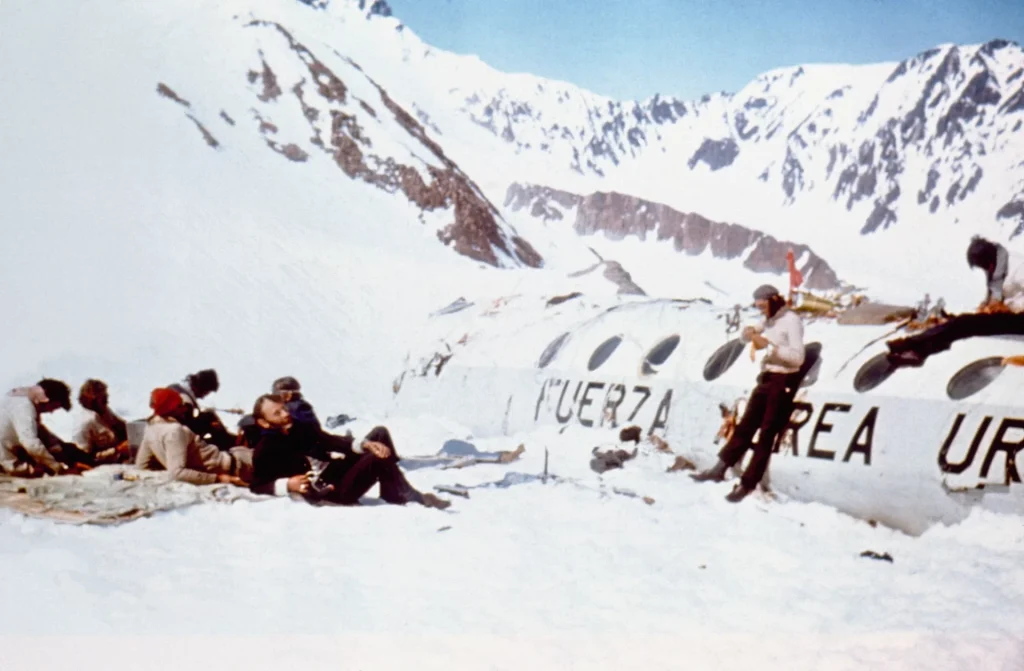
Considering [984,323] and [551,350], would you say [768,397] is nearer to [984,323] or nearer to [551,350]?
[984,323]

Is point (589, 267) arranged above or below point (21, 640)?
above

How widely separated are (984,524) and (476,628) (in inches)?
88.8

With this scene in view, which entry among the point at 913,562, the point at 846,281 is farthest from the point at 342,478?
the point at 846,281

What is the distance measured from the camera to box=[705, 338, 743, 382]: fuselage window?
15.5 feet

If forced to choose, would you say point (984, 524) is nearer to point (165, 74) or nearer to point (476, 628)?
point (476, 628)

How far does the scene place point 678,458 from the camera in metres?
4.79

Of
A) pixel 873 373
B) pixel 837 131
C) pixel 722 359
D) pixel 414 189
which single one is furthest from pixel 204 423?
pixel 414 189

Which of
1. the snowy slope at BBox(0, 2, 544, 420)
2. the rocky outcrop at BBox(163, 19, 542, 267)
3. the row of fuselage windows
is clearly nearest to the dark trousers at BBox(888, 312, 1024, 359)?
the row of fuselage windows

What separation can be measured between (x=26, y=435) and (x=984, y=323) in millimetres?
4549

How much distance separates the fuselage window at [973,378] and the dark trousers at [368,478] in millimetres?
2558

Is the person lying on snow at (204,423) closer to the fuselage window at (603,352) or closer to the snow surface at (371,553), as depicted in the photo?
the snow surface at (371,553)

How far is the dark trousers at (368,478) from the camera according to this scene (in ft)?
12.9

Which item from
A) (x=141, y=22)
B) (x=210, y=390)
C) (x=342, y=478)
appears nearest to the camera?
(x=342, y=478)

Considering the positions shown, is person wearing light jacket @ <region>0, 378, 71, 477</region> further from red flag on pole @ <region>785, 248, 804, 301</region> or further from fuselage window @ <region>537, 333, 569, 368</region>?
red flag on pole @ <region>785, 248, 804, 301</region>
